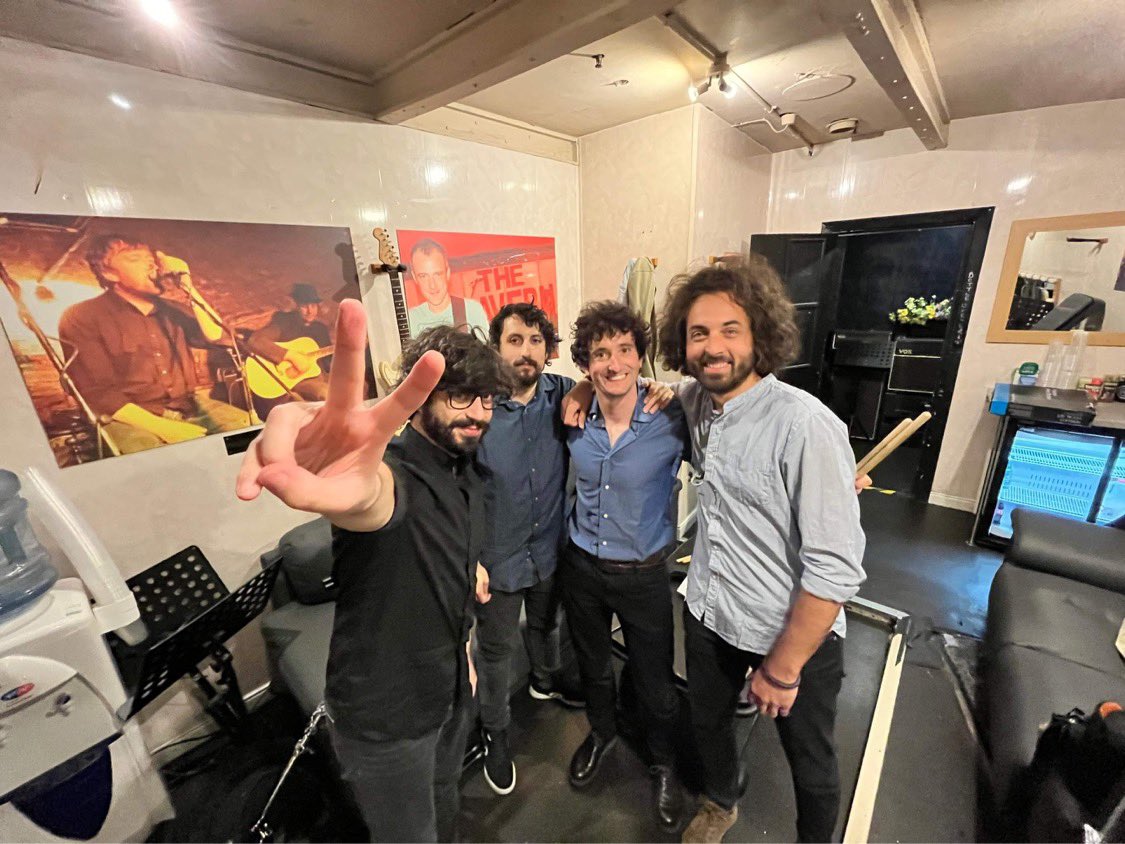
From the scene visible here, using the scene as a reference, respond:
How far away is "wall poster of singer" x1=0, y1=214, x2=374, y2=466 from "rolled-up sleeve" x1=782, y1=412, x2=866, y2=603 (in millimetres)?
1977

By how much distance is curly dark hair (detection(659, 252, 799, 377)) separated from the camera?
1.13 m

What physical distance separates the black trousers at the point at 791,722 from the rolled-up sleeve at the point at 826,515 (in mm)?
264

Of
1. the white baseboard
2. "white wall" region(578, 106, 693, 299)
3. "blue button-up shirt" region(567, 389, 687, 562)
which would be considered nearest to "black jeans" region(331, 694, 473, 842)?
"blue button-up shirt" region(567, 389, 687, 562)

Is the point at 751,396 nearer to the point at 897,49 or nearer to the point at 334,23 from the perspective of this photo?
the point at 897,49

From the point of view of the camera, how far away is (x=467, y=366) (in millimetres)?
1021

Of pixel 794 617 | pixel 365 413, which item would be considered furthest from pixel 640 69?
pixel 794 617

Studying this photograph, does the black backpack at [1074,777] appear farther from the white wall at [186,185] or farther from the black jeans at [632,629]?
the white wall at [186,185]

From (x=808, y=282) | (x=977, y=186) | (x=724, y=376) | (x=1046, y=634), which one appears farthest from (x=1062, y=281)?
(x=724, y=376)

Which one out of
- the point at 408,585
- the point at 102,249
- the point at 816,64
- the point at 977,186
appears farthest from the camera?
the point at 977,186

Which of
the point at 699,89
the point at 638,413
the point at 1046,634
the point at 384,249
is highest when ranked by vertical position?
the point at 699,89

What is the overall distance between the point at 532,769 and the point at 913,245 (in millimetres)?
5614

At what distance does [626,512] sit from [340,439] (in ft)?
2.74

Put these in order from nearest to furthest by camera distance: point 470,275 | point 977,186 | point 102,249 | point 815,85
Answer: point 102,249 < point 815,85 < point 470,275 < point 977,186

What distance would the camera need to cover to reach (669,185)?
2717 mm
